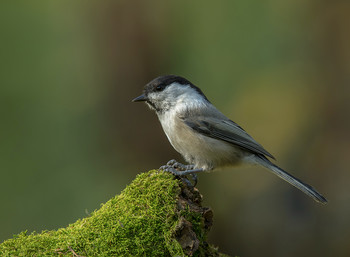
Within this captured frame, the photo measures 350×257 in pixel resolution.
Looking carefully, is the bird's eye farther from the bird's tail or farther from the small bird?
the bird's tail

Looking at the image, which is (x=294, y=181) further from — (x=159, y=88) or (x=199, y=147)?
(x=159, y=88)

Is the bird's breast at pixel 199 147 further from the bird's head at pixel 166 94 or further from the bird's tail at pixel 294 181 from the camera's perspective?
the bird's tail at pixel 294 181

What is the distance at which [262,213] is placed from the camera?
6383 millimetres

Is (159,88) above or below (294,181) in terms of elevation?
above

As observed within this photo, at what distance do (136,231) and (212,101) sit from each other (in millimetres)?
5203

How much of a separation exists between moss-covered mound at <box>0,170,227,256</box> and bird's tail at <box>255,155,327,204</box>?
129cm

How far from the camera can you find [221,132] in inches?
161

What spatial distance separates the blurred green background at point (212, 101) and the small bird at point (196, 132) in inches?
94.1

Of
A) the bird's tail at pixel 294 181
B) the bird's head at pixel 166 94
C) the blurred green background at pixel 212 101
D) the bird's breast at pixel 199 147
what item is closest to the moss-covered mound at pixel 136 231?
the bird's breast at pixel 199 147

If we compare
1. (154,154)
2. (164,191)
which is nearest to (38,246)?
(164,191)

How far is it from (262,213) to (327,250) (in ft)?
3.52

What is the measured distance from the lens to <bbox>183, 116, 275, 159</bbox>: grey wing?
4.02m

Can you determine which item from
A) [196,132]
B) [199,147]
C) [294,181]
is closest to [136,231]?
[199,147]

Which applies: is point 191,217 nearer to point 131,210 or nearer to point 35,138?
point 131,210
